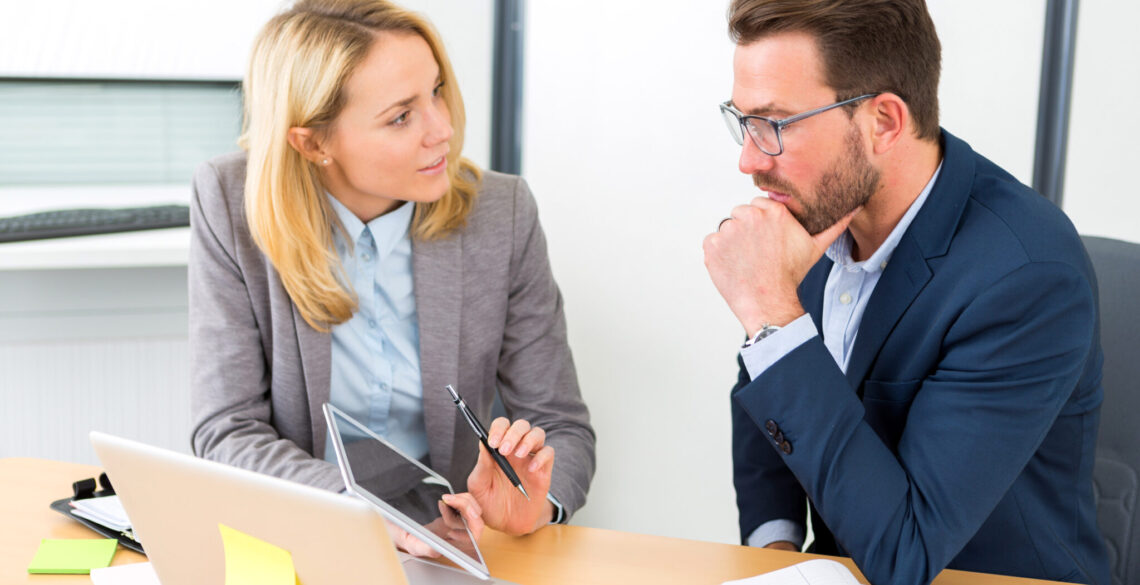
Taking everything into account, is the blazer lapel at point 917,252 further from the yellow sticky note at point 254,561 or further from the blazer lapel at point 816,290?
the yellow sticky note at point 254,561

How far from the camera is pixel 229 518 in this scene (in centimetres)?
88

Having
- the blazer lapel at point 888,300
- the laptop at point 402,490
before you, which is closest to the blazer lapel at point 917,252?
the blazer lapel at point 888,300

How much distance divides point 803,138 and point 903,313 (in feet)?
0.82

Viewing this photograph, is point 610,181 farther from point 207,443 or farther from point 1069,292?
point 1069,292

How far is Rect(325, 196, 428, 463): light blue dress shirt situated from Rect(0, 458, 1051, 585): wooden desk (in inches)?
17.9

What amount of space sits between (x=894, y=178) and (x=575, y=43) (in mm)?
1328

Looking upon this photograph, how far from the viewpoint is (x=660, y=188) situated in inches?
93.2

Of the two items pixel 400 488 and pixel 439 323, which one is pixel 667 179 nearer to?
pixel 439 323

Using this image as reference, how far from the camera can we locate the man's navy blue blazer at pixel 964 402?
1078 millimetres

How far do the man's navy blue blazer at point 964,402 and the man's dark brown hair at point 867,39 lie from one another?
4.4 inches

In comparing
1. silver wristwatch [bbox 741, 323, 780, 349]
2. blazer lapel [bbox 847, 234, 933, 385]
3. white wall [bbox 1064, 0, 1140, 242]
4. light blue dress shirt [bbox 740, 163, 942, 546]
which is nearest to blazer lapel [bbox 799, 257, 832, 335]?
light blue dress shirt [bbox 740, 163, 942, 546]

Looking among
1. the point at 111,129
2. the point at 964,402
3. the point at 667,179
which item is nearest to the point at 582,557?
the point at 964,402

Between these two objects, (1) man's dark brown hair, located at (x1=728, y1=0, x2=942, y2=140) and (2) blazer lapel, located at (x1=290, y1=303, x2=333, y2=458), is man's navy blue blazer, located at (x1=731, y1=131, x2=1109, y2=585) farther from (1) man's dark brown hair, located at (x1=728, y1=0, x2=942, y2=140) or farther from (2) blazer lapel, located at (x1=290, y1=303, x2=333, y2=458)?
(2) blazer lapel, located at (x1=290, y1=303, x2=333, y2=458)

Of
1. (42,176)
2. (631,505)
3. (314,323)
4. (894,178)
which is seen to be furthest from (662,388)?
(42,176)
